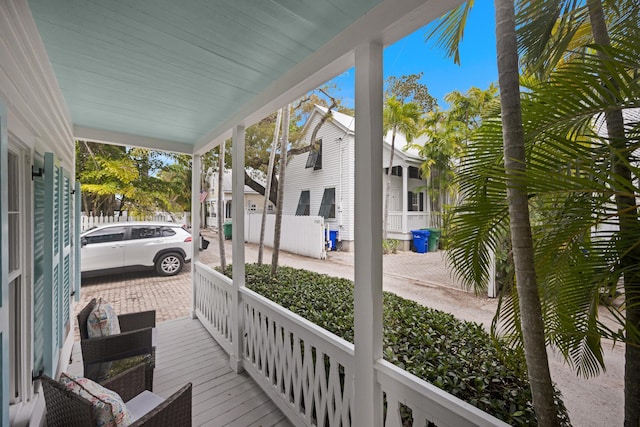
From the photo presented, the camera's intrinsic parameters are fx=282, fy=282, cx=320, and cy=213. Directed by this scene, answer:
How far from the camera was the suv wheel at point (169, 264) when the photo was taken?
275 inches

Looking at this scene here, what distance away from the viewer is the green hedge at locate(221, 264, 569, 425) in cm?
115

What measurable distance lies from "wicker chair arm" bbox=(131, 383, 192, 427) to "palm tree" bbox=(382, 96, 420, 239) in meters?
1.40

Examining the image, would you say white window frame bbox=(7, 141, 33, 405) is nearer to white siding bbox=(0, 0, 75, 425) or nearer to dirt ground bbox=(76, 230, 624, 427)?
white siding bbox=(0, 0, 75, 425)

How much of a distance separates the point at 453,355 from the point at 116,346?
2.47 metres

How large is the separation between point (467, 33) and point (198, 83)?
195cm

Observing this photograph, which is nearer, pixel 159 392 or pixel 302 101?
pixel 159 392

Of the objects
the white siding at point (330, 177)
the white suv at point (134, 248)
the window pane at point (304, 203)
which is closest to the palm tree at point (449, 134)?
the white siding at point (330, 177)

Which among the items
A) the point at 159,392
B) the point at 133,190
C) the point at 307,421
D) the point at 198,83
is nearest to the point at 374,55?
the point at 198,83

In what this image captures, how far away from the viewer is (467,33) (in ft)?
4.24

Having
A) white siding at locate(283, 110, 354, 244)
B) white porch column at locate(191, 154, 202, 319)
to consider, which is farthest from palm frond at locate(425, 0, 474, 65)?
white porch column at locate(191, 154, 202, 319)

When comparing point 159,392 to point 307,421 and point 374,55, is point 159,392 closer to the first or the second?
point 307,421

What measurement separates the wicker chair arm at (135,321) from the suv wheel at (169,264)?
14.7 feet

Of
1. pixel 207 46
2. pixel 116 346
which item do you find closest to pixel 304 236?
pixel 116 346

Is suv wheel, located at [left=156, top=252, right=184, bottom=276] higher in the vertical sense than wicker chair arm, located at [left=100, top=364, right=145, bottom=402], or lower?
lower
